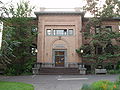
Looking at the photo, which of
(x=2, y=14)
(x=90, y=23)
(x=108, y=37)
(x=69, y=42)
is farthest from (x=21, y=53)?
(x=108, y=37)

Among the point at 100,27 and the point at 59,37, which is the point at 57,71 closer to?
the point at 59,37

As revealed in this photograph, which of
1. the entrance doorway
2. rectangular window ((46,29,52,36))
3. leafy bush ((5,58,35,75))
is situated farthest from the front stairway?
rectangular window ((46,29,52,36))

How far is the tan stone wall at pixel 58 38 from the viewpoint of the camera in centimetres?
2633

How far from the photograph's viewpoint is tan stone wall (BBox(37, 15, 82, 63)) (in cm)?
2633

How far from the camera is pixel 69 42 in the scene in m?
26.8

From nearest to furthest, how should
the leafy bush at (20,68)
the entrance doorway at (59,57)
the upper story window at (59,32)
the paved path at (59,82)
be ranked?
the paved path at (59,82) → the leafy bush at (20,68) → the entrance doorway at (59,57) → the upper story window at (59,32)

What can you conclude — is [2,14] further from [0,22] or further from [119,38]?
[119,38]

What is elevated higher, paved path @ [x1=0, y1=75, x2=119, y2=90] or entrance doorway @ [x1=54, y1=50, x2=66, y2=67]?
entrance doorway @ [x1=54, y1=50, x2=66, y2=67]

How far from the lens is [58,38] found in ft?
88.9

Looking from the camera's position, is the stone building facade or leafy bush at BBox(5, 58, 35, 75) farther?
the stone building facade

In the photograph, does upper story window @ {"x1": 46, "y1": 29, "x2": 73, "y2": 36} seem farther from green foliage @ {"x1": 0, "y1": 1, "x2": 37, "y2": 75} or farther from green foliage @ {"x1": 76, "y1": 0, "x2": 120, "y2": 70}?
green foliage @ {"x1": 0, "y1": 1, "x2": 37, "y2": 75}

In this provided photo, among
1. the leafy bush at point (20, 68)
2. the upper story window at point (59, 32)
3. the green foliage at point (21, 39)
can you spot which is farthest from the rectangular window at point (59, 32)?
the leafy bush at point (20, 68)

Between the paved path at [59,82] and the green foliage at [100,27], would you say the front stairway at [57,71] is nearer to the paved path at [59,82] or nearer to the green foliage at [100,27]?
the green foliage at [100,27]

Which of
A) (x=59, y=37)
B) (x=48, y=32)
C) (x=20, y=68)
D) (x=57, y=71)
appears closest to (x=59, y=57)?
(x=59, y=37)
